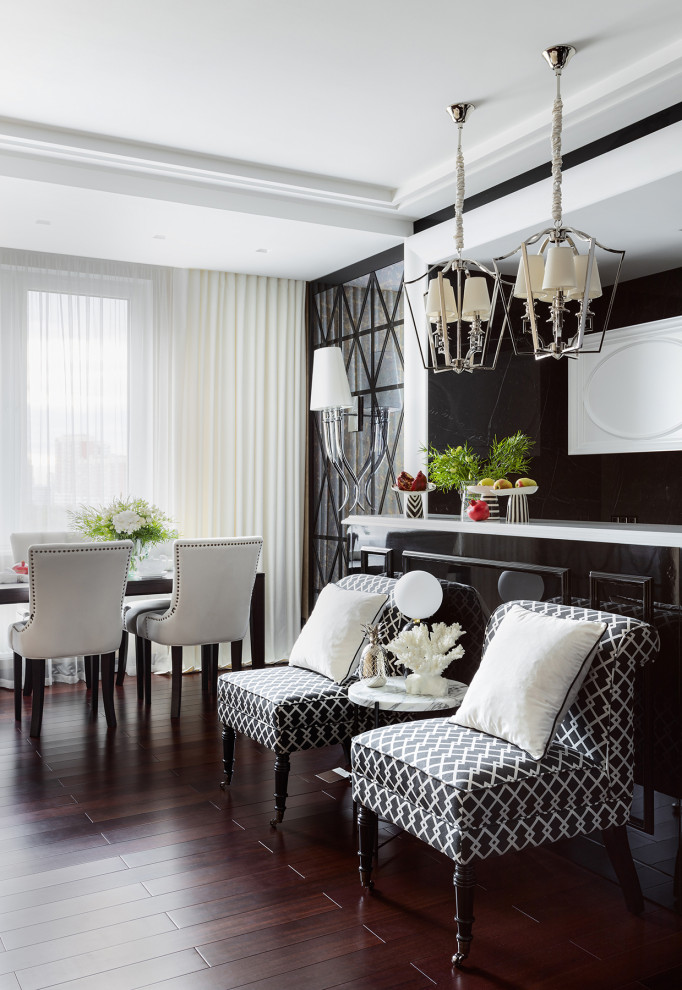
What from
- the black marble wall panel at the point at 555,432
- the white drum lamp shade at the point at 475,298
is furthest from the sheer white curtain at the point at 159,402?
the white drum lamp shade at the point at 475,298

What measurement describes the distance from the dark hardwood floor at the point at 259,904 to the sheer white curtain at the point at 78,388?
222cm

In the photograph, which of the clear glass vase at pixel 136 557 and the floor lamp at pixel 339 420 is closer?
the clear glass vase at pixel 136 557

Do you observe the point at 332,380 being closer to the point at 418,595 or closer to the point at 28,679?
the point at 418,595

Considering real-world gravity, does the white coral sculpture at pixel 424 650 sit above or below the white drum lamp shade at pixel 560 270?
below

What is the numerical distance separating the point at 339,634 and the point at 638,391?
2.10m

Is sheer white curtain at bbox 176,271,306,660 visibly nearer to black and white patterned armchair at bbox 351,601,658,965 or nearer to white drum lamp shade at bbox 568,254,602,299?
→ black and white patterned armchair at bbox 351,601,658,965

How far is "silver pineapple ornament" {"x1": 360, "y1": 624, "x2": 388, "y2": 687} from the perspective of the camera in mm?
3098

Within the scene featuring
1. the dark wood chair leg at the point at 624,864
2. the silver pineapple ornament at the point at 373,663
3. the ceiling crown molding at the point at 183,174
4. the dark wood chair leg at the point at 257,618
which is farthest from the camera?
the dark wood chair leg at the point at 257,618

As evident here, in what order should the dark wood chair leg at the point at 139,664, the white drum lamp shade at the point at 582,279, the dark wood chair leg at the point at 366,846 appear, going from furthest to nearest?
1. the dark wood chair leg at the point at 139,664
2. the dark wood chair leg at the point at 366,846
3. the white drum lamp shade at the point at 582,279

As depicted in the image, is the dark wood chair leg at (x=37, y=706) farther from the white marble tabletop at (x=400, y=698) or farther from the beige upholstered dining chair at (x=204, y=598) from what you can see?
the white marble tabletop at (x=400, y=698)

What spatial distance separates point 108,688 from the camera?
4449 millimetres

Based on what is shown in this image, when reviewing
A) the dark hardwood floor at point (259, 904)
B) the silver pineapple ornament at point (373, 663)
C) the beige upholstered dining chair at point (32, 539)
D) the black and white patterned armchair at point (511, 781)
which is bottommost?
the dark hardwood floor at point (259, 904)

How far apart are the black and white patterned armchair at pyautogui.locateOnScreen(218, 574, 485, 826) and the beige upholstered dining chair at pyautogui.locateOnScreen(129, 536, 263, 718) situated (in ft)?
3.38

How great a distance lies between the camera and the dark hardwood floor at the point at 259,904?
7.26 ft
